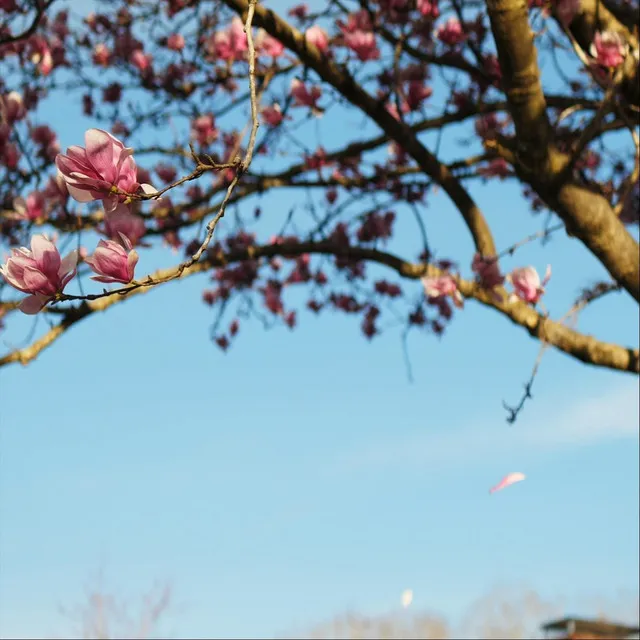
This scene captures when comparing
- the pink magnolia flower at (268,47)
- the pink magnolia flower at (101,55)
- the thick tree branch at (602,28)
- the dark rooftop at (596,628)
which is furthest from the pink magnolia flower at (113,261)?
the dark rooftop at (596,628)

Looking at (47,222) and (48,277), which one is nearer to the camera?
(48,277)

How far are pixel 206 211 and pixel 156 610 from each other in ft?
42.6

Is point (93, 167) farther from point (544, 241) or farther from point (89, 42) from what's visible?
point (89, 42)

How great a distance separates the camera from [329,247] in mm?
4203

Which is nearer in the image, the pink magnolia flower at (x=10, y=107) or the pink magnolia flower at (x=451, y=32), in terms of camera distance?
the pink magnolia flower at (x=451, y=32)

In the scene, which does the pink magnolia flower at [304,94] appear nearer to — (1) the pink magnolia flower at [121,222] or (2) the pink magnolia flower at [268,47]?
(2) the pink magnolia flower at [268,47]

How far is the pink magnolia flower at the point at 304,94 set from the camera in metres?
4.09

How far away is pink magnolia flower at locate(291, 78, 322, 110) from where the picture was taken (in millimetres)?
4094

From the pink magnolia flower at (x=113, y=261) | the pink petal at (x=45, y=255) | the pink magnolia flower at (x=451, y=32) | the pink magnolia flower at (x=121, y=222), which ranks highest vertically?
the pink magnolia flower at (x=451, y=32)

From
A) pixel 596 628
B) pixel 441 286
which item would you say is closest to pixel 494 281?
pixel 441 286

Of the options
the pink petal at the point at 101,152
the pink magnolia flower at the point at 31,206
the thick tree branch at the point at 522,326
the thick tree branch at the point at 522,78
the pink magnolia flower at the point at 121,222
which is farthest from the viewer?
the pink magnolia flower at the point at 31,206

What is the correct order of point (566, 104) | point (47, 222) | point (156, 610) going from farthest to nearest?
1. point (156, 610)
2. point (47, 222)
3. point (566, 104)

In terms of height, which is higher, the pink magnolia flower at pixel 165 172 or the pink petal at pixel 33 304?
the pink magnolia flower at pixel 165 172

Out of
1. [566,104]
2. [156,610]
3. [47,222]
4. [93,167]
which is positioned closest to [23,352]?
[47,222]
